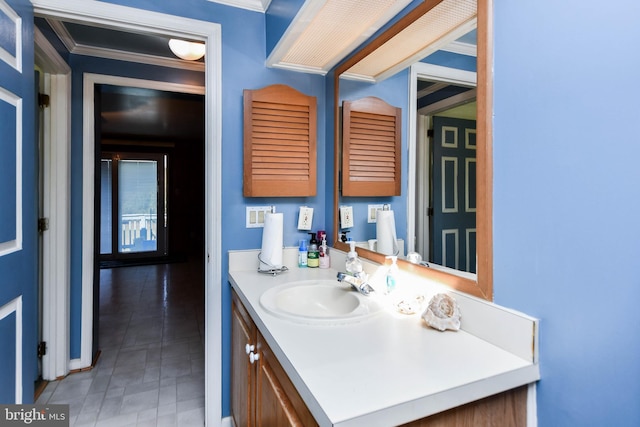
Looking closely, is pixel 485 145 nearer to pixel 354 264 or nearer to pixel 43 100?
pixel 354 264

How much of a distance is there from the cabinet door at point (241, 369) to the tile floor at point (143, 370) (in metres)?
0.51

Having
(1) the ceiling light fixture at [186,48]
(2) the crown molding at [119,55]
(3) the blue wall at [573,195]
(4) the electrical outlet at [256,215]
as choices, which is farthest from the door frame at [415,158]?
(2) the crown molding at [119,55]

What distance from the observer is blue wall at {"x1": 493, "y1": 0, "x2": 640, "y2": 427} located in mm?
627

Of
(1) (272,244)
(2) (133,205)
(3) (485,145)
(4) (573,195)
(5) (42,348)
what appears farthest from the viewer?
(2) (133,205)

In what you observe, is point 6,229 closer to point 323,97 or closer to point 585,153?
point 323,97

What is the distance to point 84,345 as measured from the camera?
8.00 ft

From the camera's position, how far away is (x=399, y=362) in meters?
0.77

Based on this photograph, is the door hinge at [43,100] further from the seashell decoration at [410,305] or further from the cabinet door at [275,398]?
the seashell decoration at [410,305]

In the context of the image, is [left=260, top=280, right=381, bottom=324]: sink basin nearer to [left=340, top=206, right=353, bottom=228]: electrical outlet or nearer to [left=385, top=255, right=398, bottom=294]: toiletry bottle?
[left=385, top=255, right=398, bottom=294]: toiletry bottle

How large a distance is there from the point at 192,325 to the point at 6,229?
2.29 metres

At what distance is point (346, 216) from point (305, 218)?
0.86ft

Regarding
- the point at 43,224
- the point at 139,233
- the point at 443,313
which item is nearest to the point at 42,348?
the point at 43,224

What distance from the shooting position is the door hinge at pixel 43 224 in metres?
2.21

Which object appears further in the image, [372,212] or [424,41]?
[372,212]
